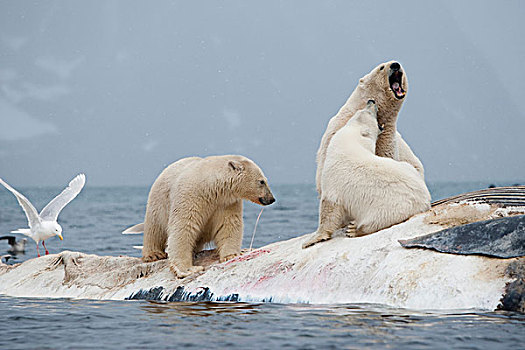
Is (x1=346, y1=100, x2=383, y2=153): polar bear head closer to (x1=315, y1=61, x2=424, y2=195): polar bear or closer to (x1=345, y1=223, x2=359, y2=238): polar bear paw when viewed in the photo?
(x1=315, y1=61, x2=424, y2=195): polar bear

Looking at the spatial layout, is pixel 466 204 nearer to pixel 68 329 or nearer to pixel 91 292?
pixel 68 329

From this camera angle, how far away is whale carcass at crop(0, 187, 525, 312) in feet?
16.2

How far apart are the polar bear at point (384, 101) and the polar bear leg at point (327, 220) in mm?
934

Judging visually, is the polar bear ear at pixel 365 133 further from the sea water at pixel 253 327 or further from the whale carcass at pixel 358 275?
the sea water at pixel 253 327

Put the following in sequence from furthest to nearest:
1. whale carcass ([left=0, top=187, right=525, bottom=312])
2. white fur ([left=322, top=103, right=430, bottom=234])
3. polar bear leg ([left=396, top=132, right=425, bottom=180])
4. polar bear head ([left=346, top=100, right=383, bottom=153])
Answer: polar bear leg ([left=396, top=132, right=425, bottom=180])
polar bear head ([left=346, top=100, right=383, bottom=153])
white fur ([left=322, top=103, right=430, bottom=234])
whale carcass ([left=0, top=187, right=525, bottom=312])

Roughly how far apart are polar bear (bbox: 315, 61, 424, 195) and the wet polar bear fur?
0.86 meters

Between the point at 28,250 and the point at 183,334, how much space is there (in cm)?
1349

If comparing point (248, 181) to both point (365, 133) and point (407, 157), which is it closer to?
point (365, 133)

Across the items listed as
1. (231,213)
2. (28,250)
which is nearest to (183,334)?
(231,213)

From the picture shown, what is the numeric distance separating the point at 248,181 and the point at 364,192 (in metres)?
1.67

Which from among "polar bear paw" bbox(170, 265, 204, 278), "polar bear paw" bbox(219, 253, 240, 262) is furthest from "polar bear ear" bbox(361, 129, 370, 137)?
"polar bear paw" bbox(170, 265, 204, 278)

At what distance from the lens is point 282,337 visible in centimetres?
449

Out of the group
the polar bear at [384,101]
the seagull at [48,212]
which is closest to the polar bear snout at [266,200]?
the polar bear at [384,101]

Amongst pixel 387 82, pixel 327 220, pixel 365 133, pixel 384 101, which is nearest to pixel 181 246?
pixel 327 220
